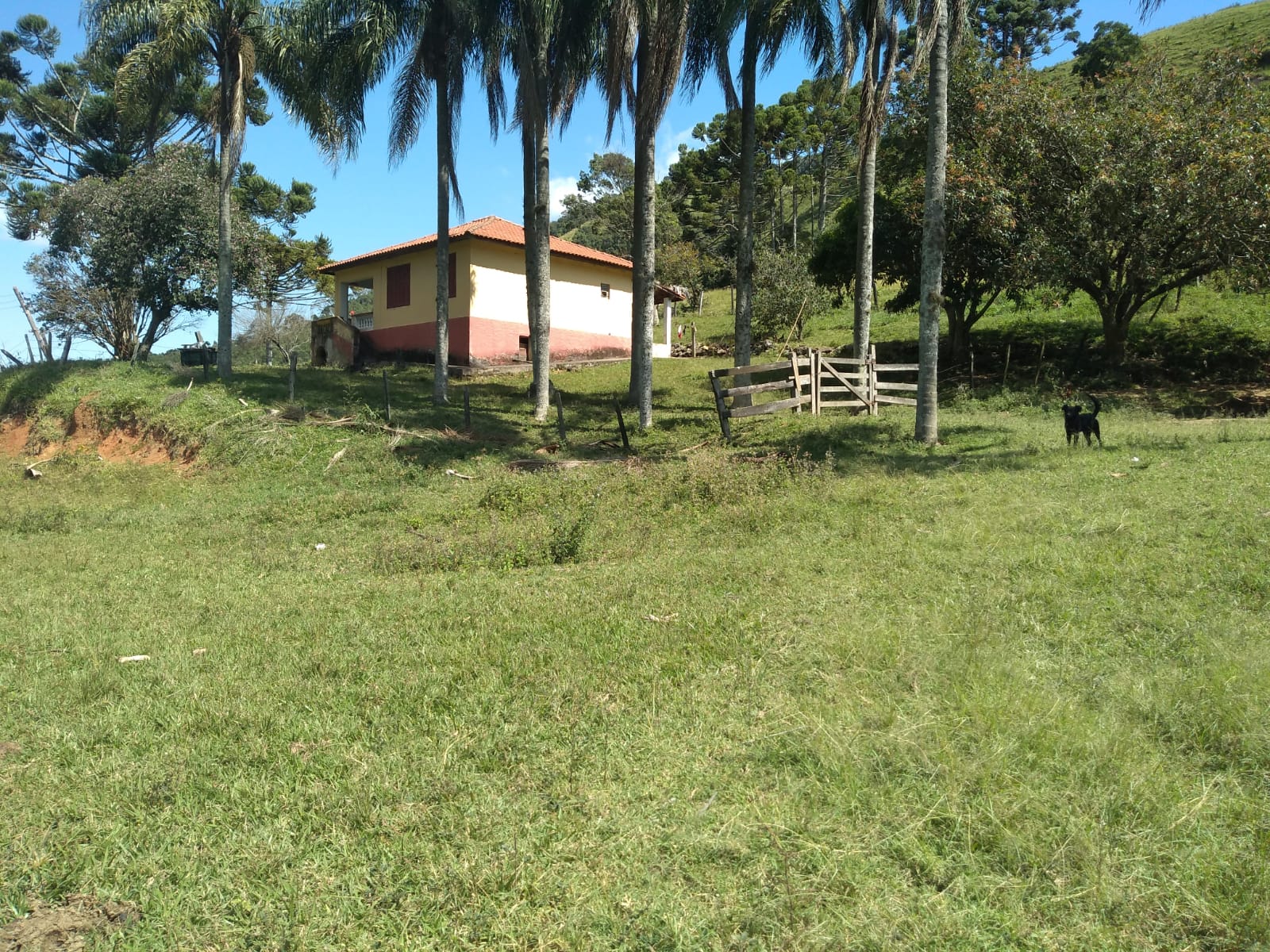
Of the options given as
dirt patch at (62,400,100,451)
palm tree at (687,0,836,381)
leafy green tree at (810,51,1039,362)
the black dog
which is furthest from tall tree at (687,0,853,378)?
dirt patch at (62,400,100,451)

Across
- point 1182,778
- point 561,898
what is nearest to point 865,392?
point 1182,778

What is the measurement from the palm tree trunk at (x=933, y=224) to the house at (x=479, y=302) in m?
16.2

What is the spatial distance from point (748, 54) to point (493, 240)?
37.1 feet

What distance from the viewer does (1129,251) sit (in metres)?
20.0

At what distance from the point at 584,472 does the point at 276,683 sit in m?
8.26

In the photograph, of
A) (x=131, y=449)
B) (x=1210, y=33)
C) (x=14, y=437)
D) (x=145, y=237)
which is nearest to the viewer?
(x=131, y=449)

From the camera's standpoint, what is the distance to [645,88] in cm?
1662

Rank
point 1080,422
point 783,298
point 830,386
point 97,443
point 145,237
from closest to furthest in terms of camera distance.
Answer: point 1080,422 < point 830,386 < point 97,443 < point 145,237 < point 783,298

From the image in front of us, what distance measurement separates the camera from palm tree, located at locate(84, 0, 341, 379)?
1880cm

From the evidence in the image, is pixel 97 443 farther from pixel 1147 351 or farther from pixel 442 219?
pixel 1147 351

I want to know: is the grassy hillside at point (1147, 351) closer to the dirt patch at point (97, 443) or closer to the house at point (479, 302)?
the house at point (479, 302)

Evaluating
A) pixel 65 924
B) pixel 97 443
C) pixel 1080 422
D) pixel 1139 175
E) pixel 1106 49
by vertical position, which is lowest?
pixel 65 924

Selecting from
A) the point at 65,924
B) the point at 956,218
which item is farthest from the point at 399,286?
the point at 65,924

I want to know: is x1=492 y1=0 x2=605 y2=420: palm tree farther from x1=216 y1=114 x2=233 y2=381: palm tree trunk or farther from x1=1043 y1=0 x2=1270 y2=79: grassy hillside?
x1=1043 y1=0 x2=1270 y2=79: grassy hillside
